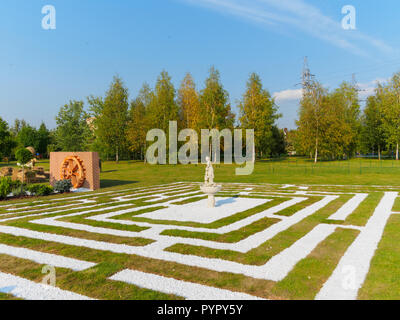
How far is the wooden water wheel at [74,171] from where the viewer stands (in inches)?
640

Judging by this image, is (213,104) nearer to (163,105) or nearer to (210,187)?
(163,105)

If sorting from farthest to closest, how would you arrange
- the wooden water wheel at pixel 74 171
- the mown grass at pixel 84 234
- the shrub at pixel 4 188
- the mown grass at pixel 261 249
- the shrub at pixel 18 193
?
the wooden water wheel at pixel 74 171, the shrub at pixel 18 193, the shrub at pixel 4 188, the mown grass at pixel 84 234, the mown grass at pixel 261 249

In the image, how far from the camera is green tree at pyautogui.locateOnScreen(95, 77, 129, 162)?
4325 centimetres

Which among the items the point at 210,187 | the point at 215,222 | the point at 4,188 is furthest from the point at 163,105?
the point at 215,222

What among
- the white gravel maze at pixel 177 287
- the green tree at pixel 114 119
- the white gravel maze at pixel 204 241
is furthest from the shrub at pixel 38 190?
the green tree at pixel 114 119

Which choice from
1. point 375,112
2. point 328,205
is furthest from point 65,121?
point 375,112

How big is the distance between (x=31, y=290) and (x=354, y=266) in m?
5.84

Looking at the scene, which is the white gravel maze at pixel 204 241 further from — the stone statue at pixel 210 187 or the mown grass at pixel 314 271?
the stone statue at pixel 210 187

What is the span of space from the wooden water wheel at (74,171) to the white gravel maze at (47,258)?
405 inches

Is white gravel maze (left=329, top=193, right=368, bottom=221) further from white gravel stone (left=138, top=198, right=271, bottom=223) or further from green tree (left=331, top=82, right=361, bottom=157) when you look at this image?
green tree (left=331, top=82, right=361, bottom=157)

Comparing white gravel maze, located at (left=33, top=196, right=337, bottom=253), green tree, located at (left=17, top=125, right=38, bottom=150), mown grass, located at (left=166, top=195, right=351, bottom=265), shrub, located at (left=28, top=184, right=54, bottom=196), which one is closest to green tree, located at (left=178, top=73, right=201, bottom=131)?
shrub, located at (left=28, top=184, right=54, bottom=196)

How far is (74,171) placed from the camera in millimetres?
16812
